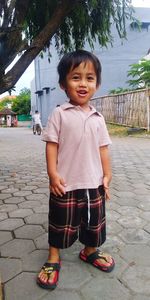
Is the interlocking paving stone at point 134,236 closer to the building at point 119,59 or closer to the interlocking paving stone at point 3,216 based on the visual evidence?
the interlocking paving stone at point 3,216

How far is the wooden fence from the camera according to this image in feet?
45.0

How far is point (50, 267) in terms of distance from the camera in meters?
2.16

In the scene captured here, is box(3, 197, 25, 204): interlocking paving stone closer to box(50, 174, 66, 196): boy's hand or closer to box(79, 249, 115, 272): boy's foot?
box(79, 249, 115, 272): boy's foot

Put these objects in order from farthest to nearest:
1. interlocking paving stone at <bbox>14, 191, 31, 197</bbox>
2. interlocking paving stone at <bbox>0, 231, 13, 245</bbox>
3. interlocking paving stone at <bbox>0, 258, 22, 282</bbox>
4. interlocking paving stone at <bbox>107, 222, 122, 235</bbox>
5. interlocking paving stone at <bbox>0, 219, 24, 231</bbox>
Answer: interlocking paving stone at <bbox>14, 191, 31, 197</bbox>, interlocking paving stone at <bbox>0, 219, 24, 231</bbox>, interlocking paving stone at <bbox>107, 222, 122, 235</bbox>, interlocking paving stone at <bbox>0, 231, 13, 245</bbox>, interlocking paving stone at <bbox>0, 258, 22, 282</bbox>

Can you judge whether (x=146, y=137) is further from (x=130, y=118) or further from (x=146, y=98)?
(x=130, y=118)

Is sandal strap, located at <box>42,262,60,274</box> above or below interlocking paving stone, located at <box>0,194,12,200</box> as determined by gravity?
above

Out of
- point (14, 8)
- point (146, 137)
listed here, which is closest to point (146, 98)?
point (146, 137)

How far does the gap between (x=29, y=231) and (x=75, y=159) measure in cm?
117

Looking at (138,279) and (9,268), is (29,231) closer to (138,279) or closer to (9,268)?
(9,268)

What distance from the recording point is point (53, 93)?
25.4 metres

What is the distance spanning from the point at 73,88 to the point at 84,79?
0.30 ft

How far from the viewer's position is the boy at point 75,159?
2031 millimetres

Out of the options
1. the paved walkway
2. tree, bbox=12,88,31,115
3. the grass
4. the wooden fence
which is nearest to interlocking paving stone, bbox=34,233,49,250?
the paved walkway

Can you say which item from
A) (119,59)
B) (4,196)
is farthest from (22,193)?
(119,59)
